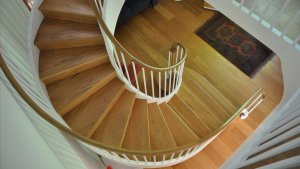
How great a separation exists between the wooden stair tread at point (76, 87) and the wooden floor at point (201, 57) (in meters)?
1.91

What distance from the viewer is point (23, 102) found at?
221 cm

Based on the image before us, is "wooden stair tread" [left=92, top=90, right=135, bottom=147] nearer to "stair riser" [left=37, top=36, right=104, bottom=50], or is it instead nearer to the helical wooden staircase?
the helical wooden staircase

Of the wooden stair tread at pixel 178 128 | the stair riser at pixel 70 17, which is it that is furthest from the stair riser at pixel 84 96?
the wooden stair tread at pixel 178 128

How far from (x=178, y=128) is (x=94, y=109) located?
126cm

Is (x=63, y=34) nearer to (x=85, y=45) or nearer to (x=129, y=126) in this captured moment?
(x=85, y=45)

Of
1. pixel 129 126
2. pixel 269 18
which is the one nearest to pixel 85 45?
pixel 129 126

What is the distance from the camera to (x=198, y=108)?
4.38 metres

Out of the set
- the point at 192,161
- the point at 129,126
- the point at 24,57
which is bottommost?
the point at 192,161

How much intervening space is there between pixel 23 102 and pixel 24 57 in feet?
2.47

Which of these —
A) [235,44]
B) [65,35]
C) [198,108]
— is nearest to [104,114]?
[65,35]

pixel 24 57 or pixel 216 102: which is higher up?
pixel 24 57

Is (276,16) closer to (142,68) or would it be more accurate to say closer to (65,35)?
(142,68)

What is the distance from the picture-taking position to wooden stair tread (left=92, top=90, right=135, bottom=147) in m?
3.01

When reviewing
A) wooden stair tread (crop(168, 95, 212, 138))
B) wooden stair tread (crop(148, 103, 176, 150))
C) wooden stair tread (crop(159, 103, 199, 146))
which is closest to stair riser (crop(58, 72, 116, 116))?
wooden stair tread (crop(148, 103, 176, 150))
